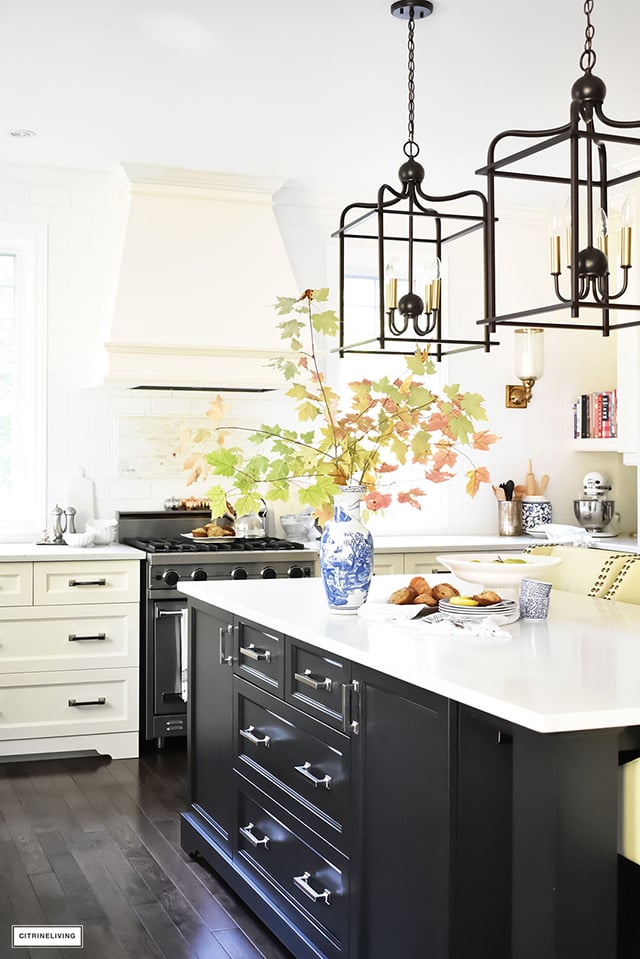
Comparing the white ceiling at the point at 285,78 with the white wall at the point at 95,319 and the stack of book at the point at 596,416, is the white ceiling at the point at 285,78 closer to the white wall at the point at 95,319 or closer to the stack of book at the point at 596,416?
the white wall at the point at 95,319

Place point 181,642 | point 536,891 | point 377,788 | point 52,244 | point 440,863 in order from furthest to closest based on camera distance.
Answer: point 52,244 → point 181,642 → point 377,788 → point 440,863 → point 536,891

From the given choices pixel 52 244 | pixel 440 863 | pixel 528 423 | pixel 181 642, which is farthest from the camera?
pixel 528 423

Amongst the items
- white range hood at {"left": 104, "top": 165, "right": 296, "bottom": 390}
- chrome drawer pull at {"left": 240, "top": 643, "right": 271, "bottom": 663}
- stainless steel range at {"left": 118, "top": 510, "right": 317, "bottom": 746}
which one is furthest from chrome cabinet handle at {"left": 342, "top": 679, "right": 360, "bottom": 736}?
white range hood at {"left": 104, "top": 165, "right": 296, "bottom": 390}

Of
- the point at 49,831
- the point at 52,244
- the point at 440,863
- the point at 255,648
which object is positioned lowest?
the point at 49,831

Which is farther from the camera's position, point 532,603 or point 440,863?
point 532,603

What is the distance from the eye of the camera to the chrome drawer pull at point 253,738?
3.10 meters

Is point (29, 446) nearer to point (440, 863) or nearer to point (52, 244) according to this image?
point (52, 244)

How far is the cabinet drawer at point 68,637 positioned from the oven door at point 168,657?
10 cm

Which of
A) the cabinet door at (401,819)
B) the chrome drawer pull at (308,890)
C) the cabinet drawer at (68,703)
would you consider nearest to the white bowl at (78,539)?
the cabinet drawer at (68,703)

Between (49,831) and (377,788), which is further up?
(377,788)

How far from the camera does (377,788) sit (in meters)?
2.42

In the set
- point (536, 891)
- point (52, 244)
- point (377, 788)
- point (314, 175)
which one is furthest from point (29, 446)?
point (536, 891)

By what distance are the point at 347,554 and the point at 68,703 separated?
2519 millimetres

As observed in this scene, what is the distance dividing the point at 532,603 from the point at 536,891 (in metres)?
1.13
